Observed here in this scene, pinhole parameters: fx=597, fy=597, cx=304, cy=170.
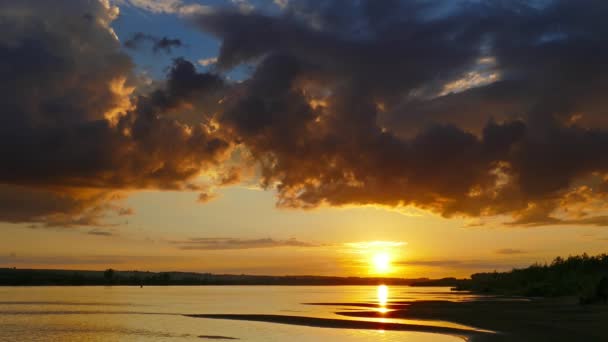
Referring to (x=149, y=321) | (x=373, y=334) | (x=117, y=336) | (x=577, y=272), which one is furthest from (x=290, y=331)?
(x=577, y=272)

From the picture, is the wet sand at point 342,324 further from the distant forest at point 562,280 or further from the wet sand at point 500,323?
the distant forest at point 562,280

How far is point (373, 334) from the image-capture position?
126 ft

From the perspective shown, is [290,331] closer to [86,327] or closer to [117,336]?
[117,336]

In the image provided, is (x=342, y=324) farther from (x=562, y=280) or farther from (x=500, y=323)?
(x=562, y=280)

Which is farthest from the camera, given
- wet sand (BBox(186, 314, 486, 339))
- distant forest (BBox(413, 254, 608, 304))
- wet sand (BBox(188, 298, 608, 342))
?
distant forest (BBox(413, 254, 608, 304))

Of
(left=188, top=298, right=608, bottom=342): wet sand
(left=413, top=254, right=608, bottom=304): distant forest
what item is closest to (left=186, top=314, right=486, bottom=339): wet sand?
(left=188, top=298, right=608, bottom=342): wet sand

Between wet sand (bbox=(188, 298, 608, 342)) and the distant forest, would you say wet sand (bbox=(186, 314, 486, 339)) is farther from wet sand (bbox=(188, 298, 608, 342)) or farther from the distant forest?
the distant forest

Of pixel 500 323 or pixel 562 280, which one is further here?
pixel 562 280

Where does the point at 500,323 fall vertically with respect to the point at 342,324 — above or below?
above

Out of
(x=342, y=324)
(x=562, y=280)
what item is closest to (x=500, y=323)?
(x=342, y=324)

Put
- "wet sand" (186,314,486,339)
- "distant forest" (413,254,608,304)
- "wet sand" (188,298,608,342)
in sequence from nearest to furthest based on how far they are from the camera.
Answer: "wet sand" (188,298,608,342), "wet sand" (186,314,486,339), "distant forest" (413,254,608,304)

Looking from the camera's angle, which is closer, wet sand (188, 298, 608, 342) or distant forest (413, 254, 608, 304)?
wet sand (188, 298, 608, 342)

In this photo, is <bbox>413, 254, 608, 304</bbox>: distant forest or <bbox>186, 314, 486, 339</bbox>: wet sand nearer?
<bbox>186, 314, 486, 339</bbox>: wet sand

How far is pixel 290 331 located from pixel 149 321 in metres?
14.4
